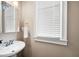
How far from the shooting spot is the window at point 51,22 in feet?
2.65

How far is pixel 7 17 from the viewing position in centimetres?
71

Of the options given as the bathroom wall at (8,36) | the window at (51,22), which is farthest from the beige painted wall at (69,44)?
the bathroom wall at (8,36)

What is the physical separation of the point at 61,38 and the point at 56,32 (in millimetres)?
66

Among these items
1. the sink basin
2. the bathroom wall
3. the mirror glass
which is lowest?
the sink basin

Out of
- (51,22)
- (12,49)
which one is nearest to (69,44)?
(51,22)

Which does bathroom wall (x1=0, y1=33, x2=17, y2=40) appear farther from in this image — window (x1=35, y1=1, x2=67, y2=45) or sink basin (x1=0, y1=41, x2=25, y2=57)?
window (x1=35, y1=1, x2=67, y2=45)

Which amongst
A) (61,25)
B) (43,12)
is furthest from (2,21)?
(61,25)

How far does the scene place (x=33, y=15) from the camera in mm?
793

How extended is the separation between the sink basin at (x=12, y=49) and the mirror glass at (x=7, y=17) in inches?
4.3

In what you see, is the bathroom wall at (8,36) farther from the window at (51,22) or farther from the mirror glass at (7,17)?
the window at (51,22)

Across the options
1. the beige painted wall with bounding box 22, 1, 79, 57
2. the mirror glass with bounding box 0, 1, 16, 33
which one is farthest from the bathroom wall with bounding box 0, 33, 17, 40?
the beige painted wall with bounding box 22, 1, 79, 57

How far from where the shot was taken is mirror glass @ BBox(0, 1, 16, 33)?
684 mm

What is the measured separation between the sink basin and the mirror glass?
0.11m

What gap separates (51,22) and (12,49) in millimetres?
388
